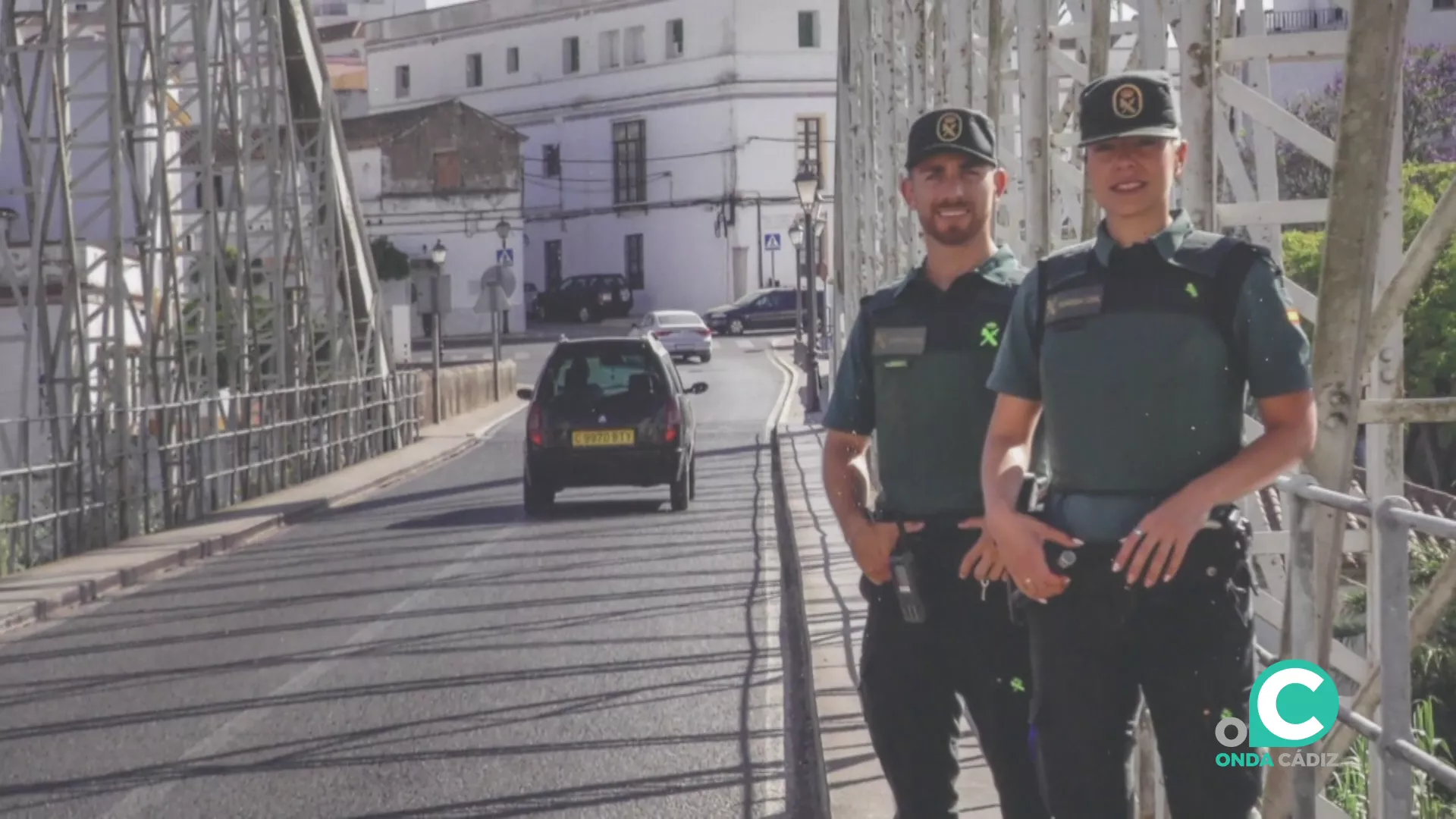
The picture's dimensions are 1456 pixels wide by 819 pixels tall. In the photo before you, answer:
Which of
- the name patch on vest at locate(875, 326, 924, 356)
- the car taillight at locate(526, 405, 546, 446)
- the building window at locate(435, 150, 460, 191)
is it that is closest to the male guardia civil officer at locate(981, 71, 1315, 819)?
the name patch on vest at locate(875, 326, 924, 356)

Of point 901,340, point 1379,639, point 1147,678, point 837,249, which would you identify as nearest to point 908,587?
point 901,340

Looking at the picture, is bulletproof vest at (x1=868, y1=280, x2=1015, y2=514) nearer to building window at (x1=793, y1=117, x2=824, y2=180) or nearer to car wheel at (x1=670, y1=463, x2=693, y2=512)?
car wheel at (x1=670, y1=463, x2=693, y2=512)

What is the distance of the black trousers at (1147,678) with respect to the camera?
13.0ft

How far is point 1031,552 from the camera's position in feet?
13.5

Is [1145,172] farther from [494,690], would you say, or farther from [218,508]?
[218,508]

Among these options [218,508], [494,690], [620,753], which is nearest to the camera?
[620,753]

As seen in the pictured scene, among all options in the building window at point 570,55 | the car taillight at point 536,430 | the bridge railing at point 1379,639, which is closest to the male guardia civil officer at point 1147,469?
the bridge railing at point 1379,639

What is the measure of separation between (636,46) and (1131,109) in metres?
74.5

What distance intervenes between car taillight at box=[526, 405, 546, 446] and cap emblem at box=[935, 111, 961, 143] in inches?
601

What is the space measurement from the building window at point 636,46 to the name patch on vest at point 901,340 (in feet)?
239

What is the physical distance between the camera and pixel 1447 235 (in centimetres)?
405

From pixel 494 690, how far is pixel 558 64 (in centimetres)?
7118

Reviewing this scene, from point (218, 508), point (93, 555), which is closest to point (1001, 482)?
point (93, 555)

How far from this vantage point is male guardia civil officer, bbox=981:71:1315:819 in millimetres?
3939
